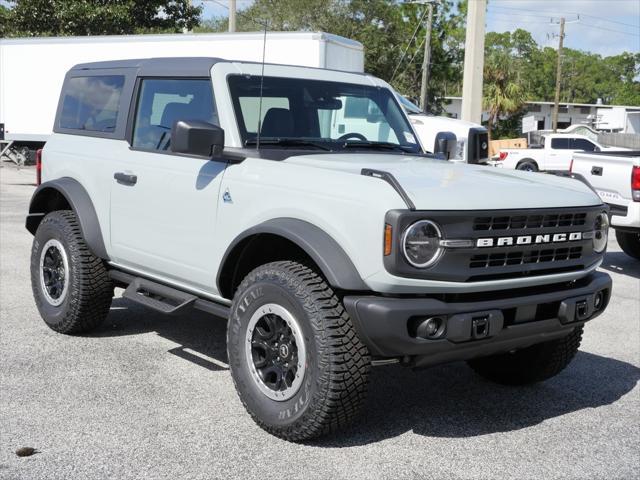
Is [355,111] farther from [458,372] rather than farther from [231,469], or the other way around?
[231,469]

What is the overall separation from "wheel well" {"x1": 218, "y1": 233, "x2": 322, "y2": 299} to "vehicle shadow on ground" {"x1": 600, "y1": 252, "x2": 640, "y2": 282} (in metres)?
6.80

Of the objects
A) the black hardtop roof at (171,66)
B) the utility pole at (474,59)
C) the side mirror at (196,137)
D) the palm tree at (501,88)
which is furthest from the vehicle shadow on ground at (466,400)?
the palm tree at (501,88)

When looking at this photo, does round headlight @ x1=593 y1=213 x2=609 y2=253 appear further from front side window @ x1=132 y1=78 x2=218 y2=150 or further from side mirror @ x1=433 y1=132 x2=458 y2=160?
front side window @ x1=132 y1=78 x2=218 y2=150

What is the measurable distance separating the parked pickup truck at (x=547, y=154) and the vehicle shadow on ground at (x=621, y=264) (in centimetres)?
1642

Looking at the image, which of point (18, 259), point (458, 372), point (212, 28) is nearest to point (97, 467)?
point (458, 372)

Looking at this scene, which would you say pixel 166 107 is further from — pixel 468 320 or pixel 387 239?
pixel 468 320

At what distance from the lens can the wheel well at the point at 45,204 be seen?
6465mm

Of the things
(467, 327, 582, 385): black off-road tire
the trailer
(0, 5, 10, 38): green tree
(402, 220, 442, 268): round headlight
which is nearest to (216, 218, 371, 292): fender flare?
(402, 220, 442, 268): round headlight

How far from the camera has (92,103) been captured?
20.8 feet

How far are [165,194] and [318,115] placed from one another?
1088 millimetres

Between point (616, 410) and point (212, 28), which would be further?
point (212, 28)

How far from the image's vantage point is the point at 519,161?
28.9 meters

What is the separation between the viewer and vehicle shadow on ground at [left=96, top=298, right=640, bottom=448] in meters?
4.72

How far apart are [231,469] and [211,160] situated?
1836 millimetres
